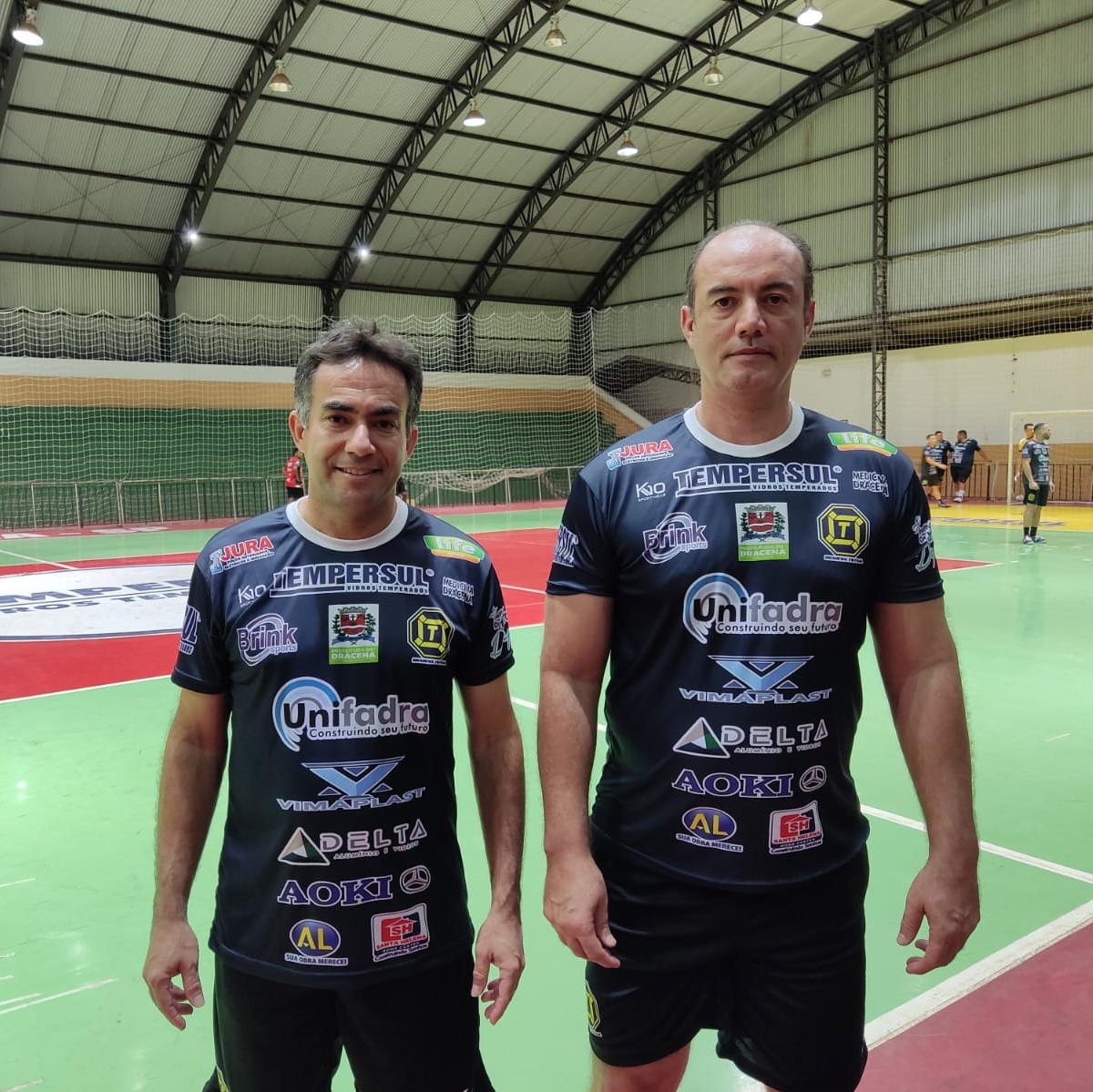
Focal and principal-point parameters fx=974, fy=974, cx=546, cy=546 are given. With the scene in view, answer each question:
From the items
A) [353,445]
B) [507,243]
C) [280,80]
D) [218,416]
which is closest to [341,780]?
[353,445]

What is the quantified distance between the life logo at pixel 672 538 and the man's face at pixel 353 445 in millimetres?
579

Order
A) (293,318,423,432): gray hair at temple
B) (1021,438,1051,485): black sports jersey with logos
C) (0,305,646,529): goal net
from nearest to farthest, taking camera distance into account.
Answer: (293,318,423,432): gray hair at temple
(1021,438,1051,485): black sports jersey with logos
(0,305,646,529): goal net

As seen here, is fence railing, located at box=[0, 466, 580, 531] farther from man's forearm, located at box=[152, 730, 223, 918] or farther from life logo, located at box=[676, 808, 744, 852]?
life logo, located at box=[676, 808, 744, 852]

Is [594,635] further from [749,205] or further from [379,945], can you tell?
[749,205]

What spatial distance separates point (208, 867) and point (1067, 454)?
25.6 meters

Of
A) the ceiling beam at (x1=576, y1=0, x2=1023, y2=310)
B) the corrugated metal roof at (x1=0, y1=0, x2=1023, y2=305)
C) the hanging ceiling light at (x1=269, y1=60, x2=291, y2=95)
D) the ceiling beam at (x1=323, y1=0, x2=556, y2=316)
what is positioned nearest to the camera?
the hanging ceiling light at (x1=269, y1=60, x2=291, y2=95)

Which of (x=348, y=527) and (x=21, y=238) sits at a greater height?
(x=21, y=238)

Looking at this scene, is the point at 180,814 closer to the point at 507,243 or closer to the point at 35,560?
the point at 35,560

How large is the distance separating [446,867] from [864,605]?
106 centimetres

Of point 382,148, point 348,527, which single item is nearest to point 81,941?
point 348,527

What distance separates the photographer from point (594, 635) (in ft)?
6.82

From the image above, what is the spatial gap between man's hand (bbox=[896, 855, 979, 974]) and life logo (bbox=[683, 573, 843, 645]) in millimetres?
569

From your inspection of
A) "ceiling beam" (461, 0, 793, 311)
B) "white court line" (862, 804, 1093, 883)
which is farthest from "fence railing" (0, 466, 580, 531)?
"white court line" (862, 804, 1093, 883)

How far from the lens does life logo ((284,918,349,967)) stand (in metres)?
1.95
